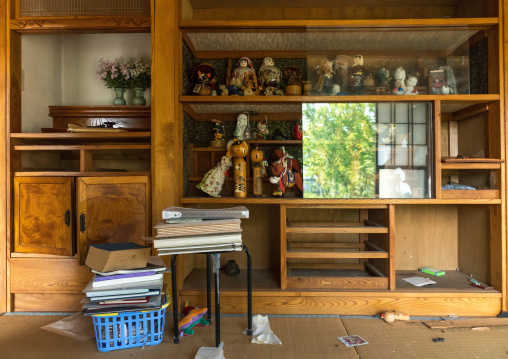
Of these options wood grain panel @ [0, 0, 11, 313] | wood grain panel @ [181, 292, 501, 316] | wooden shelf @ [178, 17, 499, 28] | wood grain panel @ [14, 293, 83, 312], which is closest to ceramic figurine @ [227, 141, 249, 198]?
wood grain panel @ [181, 292, 501, 316]

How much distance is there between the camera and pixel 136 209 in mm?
2164

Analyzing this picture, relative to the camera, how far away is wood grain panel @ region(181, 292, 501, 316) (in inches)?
82.2

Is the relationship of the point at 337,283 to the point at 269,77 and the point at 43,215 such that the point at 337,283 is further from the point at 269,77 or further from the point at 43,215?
the point at 43,215

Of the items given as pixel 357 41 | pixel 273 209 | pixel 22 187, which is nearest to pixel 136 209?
pixel 22 187

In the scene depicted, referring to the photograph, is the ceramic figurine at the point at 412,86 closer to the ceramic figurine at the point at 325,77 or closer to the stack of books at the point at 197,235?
the ceramic figurine at the point at 325,77

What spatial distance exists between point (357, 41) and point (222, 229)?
156cm

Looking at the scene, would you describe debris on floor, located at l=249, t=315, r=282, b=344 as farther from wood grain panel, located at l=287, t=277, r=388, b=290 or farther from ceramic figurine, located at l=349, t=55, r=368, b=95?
ceramic figurine, located at l=349, t=55, r=368, b=95

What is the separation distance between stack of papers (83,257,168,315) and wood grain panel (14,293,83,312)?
2.16 ft

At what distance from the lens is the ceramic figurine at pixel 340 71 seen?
2238 millimetres

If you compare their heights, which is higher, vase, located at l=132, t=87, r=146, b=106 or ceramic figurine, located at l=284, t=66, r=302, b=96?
ceramic figurine, located at l=284, t=66, r=302, b=96

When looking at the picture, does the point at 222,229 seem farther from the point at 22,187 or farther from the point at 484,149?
the point at 484,149

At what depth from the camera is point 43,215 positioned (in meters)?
2.18

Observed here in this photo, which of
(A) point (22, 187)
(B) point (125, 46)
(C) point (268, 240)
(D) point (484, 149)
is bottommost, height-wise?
(C) point (268, 240)

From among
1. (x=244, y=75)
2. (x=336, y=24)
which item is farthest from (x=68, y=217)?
(x=336, y=24)
